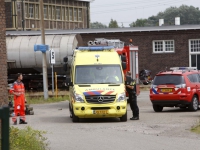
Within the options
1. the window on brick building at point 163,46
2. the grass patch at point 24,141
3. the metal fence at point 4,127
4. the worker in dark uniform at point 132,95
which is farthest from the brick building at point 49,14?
the metal fence at point 4,127

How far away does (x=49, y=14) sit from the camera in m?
82.2

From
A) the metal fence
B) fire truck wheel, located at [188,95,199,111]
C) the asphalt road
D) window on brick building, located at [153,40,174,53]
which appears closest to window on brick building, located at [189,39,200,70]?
window on brick building, located at [153,40,174,53]

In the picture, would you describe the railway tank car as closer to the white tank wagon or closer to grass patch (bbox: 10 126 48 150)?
the white tank wagon

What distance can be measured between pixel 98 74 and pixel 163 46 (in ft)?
127

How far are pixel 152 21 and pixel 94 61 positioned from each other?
144278mm

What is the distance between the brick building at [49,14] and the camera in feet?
244

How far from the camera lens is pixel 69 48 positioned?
42.0 m

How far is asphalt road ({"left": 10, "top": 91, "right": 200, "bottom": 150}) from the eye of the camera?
14.7 m

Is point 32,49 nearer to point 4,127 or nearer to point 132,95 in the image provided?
point 132,95

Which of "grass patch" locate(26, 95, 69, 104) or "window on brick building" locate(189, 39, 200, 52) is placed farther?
"window on brick building" locate(189, 39, 200, 52)

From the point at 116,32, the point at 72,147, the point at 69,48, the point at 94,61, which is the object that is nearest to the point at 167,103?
the point at 94,61

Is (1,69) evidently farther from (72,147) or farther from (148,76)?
(148,76)

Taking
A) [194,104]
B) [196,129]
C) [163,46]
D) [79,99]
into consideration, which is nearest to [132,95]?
[79,99]

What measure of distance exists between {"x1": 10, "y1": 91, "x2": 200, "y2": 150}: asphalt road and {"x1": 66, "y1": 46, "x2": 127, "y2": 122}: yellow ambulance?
0.45m
